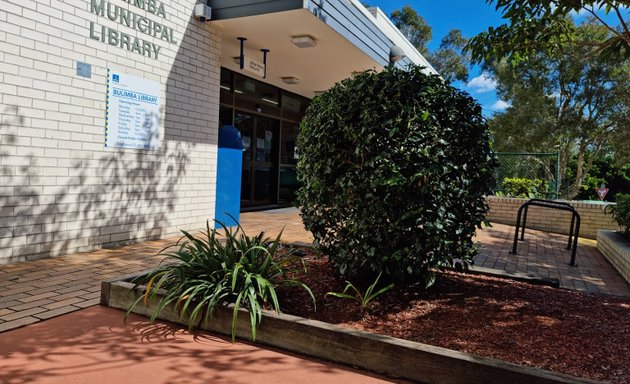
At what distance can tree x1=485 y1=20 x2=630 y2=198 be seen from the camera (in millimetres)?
13602

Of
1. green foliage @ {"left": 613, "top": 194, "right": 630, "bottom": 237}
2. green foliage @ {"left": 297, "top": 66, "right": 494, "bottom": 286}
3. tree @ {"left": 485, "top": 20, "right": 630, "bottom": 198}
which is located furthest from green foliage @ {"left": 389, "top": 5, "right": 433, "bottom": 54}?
green foliage @ {"left": 297, "top": 66, "right": 494, "bottom": 286}

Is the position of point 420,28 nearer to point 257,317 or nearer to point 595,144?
point 595,144

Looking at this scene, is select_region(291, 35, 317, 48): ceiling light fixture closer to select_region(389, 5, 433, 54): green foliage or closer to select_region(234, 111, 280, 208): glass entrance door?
select_region(234, 111, 280, 208): glass entrance door

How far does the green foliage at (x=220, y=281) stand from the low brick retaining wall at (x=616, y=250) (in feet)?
15.2

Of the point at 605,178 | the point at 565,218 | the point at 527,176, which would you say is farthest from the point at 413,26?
the point at 565,218

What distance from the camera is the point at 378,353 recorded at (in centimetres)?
246

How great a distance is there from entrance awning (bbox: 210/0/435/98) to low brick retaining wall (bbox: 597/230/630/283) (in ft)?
14.1

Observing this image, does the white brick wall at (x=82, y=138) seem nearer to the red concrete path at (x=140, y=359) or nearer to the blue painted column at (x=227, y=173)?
the blue painted column at (x=227, y=173)

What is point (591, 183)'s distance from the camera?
60.5ft

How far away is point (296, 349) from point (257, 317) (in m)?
0.32

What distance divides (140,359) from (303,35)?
5.92 m

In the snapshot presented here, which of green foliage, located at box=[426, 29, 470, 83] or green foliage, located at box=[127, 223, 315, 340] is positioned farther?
green foliage, located at box=[426, 29, 470, 83]

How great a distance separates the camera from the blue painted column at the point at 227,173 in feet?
24.0

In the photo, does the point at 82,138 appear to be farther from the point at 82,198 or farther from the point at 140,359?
the point at 140,359
